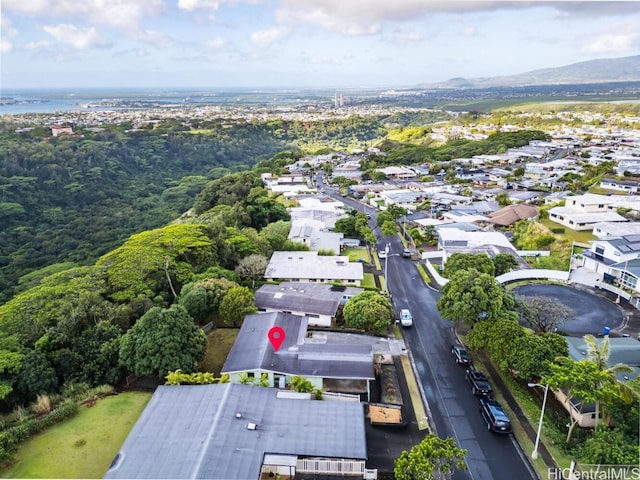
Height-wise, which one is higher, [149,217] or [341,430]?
[341,430]

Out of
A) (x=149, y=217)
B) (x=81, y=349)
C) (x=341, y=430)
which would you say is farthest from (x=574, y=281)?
(x=149, y=217)

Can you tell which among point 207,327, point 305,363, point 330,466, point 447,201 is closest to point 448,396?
point 305,363

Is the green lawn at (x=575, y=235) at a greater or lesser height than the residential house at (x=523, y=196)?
greater

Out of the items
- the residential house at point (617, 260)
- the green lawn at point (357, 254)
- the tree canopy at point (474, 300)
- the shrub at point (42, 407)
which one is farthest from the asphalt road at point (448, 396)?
the shrub at point (42, 407)

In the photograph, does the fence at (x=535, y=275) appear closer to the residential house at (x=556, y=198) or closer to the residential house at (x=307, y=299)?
the residential house at (x=307, y=299)

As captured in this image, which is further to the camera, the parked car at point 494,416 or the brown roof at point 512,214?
the brown roof at point 512,214

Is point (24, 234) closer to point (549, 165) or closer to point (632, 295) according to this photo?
point (632, 295)

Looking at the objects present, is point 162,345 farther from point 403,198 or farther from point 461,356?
point 403,198
